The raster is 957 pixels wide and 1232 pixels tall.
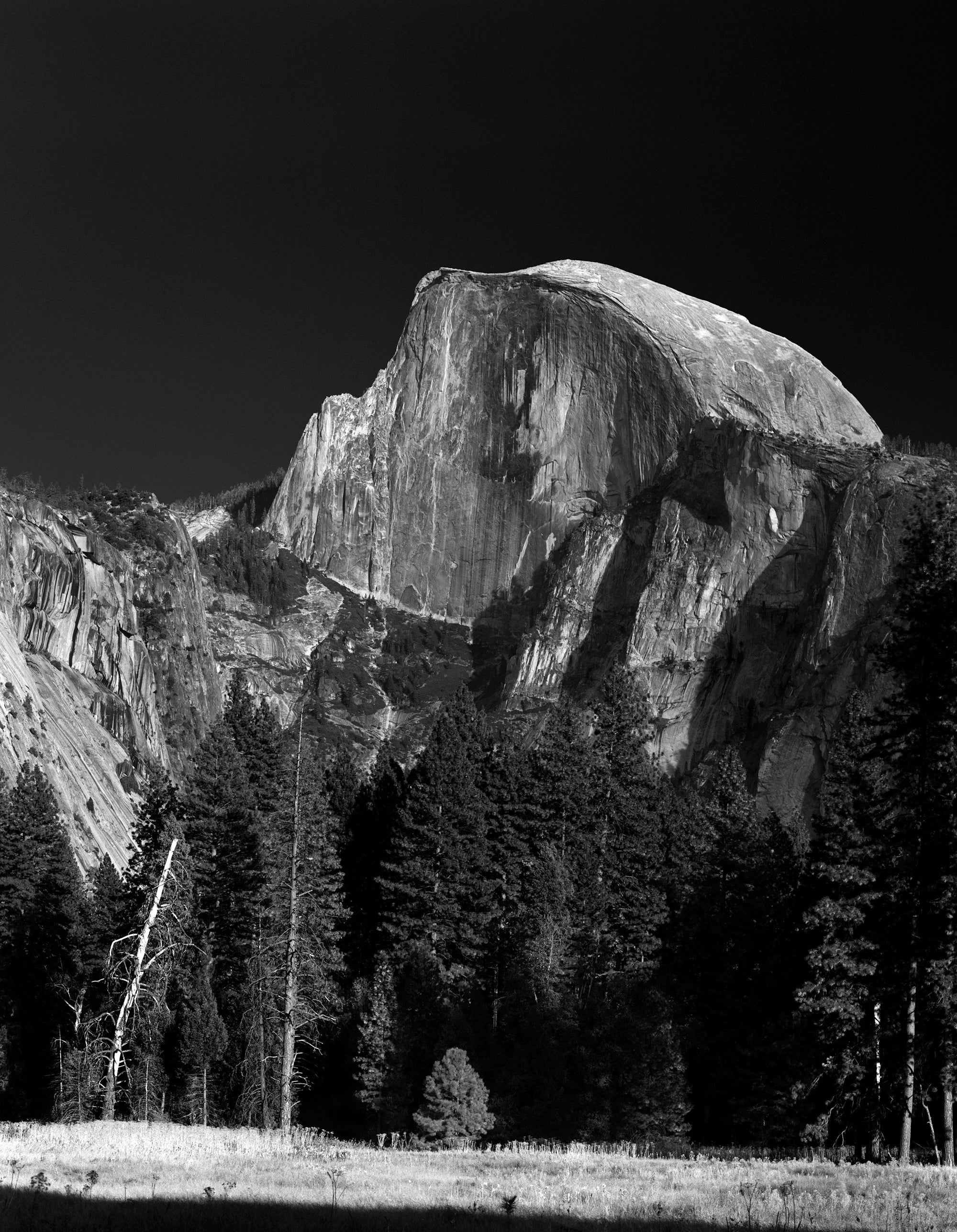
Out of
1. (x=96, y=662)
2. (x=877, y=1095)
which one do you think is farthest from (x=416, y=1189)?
(x=96, y=662)

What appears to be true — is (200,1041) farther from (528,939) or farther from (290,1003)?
(528,939)

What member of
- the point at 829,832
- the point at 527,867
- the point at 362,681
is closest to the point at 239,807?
the point at 527,867

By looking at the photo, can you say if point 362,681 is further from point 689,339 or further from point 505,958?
point 505,958

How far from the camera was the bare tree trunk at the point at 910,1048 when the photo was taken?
2891cm

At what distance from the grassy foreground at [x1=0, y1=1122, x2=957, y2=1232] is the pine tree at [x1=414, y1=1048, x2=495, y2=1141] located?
8619mm

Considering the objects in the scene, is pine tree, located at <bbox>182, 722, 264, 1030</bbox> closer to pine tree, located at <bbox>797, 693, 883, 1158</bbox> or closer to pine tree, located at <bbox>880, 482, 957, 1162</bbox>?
pine tree, located at <bbox>797, 693, 883, 1158</bbox>

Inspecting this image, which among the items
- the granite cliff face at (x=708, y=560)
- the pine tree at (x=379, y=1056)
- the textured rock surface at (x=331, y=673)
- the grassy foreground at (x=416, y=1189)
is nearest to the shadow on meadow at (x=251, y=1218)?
the grassy foreground at (x=416, y=1189)

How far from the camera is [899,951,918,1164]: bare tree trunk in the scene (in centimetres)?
2891

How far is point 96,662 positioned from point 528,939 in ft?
251

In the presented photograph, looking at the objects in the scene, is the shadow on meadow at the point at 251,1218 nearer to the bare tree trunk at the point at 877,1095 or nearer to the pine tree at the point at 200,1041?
the bare tree trunk at the point at 877,1095

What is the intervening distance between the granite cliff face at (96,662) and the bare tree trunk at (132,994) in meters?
48.5

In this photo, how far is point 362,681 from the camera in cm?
19438

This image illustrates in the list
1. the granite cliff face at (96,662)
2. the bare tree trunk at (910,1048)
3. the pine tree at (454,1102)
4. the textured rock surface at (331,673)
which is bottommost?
the pine tree at (454,1102)

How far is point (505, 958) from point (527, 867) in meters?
5.07
